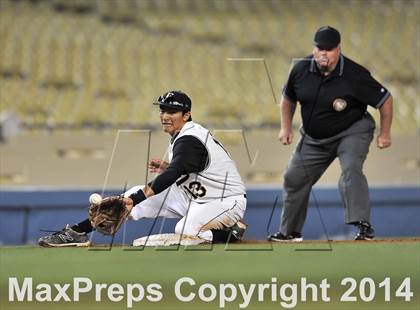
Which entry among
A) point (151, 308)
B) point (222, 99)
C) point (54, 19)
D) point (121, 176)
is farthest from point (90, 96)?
point (151, 308)

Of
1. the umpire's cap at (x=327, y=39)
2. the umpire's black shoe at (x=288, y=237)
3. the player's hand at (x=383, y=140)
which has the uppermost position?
the umpire's cap at (x=327, y=39)

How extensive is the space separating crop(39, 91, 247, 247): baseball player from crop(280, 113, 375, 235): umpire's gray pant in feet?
2.33

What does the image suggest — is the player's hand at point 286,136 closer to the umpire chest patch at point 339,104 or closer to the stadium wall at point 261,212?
the umpire chest patch at point 339,104

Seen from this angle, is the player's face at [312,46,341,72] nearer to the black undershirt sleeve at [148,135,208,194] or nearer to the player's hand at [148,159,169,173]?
the black undershirt sleeve at [148,135,208,194]

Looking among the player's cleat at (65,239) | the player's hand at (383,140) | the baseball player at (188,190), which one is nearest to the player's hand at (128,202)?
the baseball player at (188,190)

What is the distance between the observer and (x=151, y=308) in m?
5.45

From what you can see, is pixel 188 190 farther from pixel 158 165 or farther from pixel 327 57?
pixel 327 57

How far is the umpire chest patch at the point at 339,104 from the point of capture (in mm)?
6730

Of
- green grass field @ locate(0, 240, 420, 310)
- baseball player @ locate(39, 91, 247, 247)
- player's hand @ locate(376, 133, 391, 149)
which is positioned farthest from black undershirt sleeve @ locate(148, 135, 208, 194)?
player's hand @ locate(376, 133, 391, 149)

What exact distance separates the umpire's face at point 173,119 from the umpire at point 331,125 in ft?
3.41

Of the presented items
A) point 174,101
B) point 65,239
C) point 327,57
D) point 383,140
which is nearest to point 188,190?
point 174,101

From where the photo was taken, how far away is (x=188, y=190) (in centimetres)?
635

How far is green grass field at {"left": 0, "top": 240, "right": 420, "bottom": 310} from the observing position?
5402 mm

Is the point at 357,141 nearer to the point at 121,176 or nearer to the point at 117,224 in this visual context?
the point at 117,224
